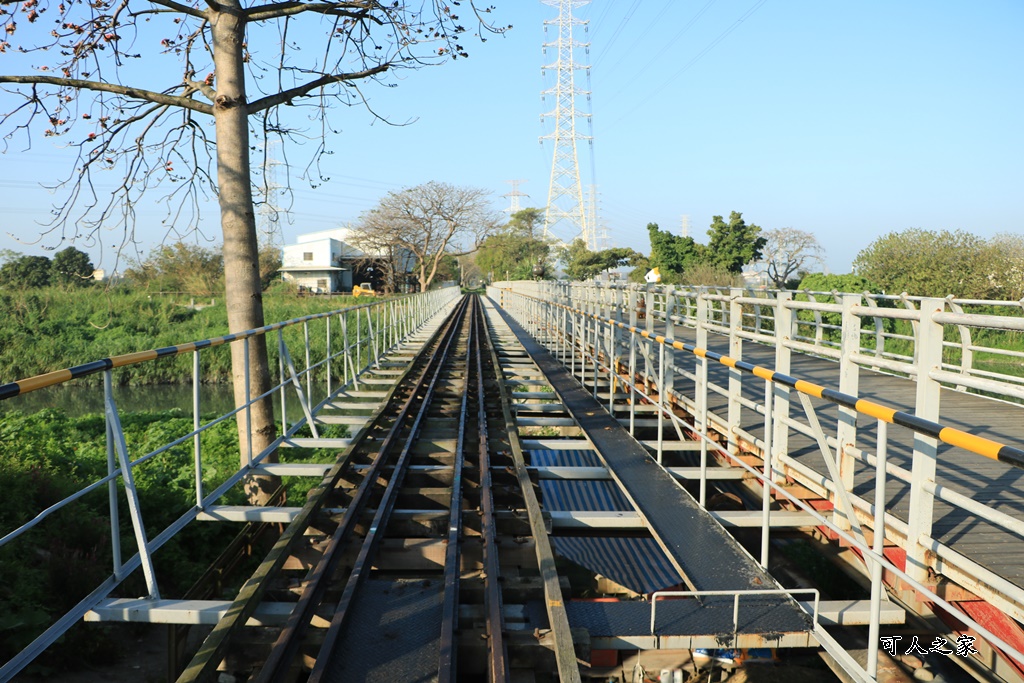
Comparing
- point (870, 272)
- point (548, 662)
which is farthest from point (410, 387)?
point (870, 272)

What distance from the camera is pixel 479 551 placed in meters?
4.41

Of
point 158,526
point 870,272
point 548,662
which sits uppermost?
point 870,272

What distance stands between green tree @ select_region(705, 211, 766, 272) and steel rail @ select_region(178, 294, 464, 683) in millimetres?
43800

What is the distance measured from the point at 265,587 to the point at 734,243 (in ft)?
152

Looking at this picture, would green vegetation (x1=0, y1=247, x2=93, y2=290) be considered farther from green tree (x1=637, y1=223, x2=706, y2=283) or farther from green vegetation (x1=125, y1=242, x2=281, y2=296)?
green tree (x1=637, y1=223, x2=706, y2=283)

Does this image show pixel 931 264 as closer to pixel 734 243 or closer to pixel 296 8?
pixel 734 243

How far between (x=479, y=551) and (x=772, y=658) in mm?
1666

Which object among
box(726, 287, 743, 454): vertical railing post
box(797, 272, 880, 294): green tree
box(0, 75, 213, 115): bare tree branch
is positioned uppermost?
box(0, 75, 213, 115): bare tree branch

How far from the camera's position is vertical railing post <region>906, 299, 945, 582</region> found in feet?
11.4

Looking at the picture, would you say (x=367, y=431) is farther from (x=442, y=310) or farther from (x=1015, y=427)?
(x=442, y=310)

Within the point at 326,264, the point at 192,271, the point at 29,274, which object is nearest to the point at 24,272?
the point at 29,274

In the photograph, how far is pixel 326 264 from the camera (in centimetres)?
6612

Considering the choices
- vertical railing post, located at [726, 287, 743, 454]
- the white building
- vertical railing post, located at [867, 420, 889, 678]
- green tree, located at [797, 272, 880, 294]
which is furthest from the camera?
the white building

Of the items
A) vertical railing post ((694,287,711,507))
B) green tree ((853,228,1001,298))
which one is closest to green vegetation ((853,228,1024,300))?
green tree ((853,228,1001,298))
